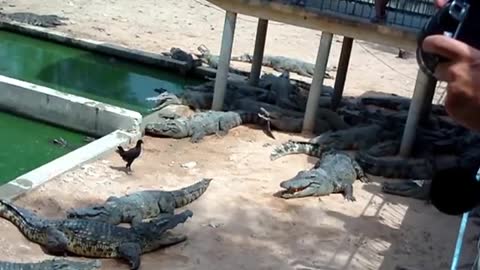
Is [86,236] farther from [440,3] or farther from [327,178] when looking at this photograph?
[440,3]

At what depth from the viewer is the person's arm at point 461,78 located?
120 cm

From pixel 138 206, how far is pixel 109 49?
472 centimetres

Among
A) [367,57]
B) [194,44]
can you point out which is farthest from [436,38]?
[367,57]

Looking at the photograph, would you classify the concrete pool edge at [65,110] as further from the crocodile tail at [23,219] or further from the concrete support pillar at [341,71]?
the concrete support pillar at [341,71]

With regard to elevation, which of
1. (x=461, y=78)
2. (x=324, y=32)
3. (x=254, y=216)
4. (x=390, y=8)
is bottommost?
(x=254, y=216)

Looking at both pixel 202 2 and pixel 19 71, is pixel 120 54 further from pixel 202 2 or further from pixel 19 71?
pixel 202 2

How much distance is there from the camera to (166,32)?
1123 cm

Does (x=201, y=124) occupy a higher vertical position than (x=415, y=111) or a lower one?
lower

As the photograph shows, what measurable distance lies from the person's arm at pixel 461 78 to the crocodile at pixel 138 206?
409 centimetres

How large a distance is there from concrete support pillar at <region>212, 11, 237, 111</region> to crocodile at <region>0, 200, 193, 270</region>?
3.06 m

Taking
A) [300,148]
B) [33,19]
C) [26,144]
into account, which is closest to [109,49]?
[33,19]

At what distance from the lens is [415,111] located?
710cm

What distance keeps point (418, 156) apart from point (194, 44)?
175 inches

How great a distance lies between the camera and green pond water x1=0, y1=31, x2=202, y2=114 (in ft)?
27.7
